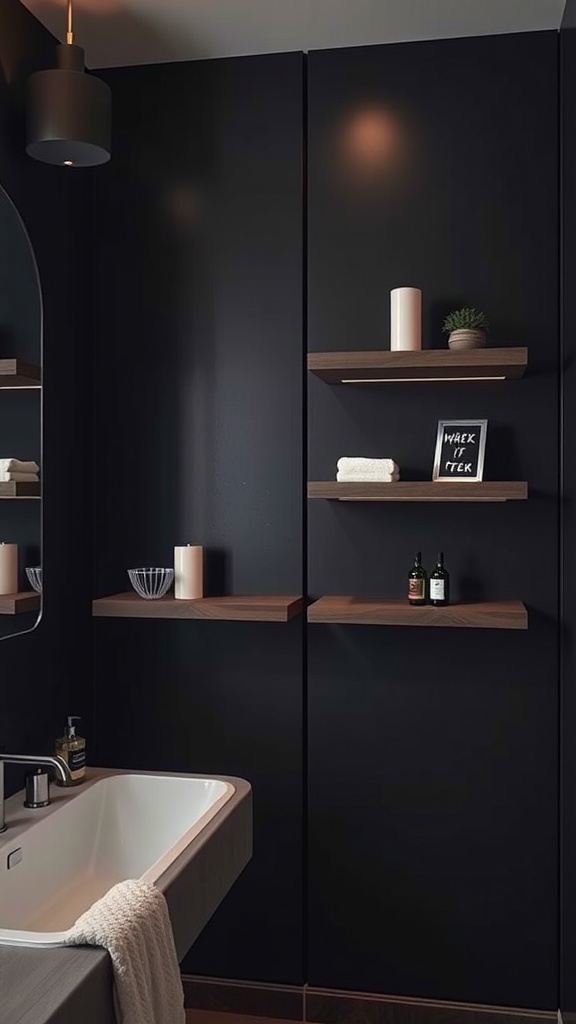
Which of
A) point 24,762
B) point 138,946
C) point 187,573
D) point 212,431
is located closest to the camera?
point 138,946

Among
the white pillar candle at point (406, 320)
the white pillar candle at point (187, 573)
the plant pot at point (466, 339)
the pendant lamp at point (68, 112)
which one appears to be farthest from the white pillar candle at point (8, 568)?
the plant pot at point (466, 339)

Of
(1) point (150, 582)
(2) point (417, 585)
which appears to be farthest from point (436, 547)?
(1) point (150, 582)

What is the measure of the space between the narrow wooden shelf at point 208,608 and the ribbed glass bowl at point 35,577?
19cm

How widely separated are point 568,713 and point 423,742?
0.40 m

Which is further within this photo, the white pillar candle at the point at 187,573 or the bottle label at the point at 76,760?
the white pillar candle at the point at 187,573

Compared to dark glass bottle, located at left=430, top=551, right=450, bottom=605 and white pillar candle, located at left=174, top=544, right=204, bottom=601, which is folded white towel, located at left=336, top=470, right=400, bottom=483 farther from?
white pillar candle, located at left=174, top=544, right=204, bottom=601

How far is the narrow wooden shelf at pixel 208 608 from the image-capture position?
100 inches

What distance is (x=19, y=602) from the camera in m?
2.37

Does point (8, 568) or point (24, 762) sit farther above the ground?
point (8, 568)

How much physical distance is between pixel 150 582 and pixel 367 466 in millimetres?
672

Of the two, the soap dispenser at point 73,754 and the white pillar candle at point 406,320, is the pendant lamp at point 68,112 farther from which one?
the soap dispenser at point 73,754

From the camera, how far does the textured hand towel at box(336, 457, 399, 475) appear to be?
8.28 ft

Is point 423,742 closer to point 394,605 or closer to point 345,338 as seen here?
point 394,605

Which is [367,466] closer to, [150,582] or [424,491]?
[424,491]
